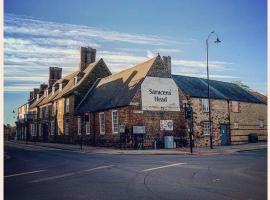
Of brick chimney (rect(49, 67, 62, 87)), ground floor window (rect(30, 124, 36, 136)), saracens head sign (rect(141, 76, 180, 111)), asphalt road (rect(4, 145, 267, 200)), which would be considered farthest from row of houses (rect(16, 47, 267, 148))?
asphalt road (rect(4, 145, 267, 200))

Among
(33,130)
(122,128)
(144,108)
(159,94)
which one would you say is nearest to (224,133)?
(159,94)

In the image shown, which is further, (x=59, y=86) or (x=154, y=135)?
(x=59, y=86)

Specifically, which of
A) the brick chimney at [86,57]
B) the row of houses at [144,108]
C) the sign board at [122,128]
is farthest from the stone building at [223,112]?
the brick chimney at [86,57]

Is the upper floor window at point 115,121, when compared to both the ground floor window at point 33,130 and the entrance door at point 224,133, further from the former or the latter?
the ground floor window at point 33,130

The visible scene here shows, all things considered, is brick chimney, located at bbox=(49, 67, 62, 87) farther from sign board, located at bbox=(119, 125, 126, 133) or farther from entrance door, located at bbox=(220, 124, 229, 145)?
entrance door, located at bbox=(220, 124, 229, 145)

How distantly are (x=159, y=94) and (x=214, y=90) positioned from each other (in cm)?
740

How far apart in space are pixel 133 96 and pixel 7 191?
594 inches

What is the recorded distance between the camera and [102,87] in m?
28.3

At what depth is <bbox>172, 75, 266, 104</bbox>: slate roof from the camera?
85.0ft

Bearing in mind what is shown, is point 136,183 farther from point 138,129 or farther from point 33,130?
point 33,130

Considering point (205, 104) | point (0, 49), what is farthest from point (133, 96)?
point (0, 49)

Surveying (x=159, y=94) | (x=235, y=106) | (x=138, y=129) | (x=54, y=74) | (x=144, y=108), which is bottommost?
(x=138, y=129)

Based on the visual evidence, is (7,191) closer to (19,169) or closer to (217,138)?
(19,169)

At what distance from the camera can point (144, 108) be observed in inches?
868
